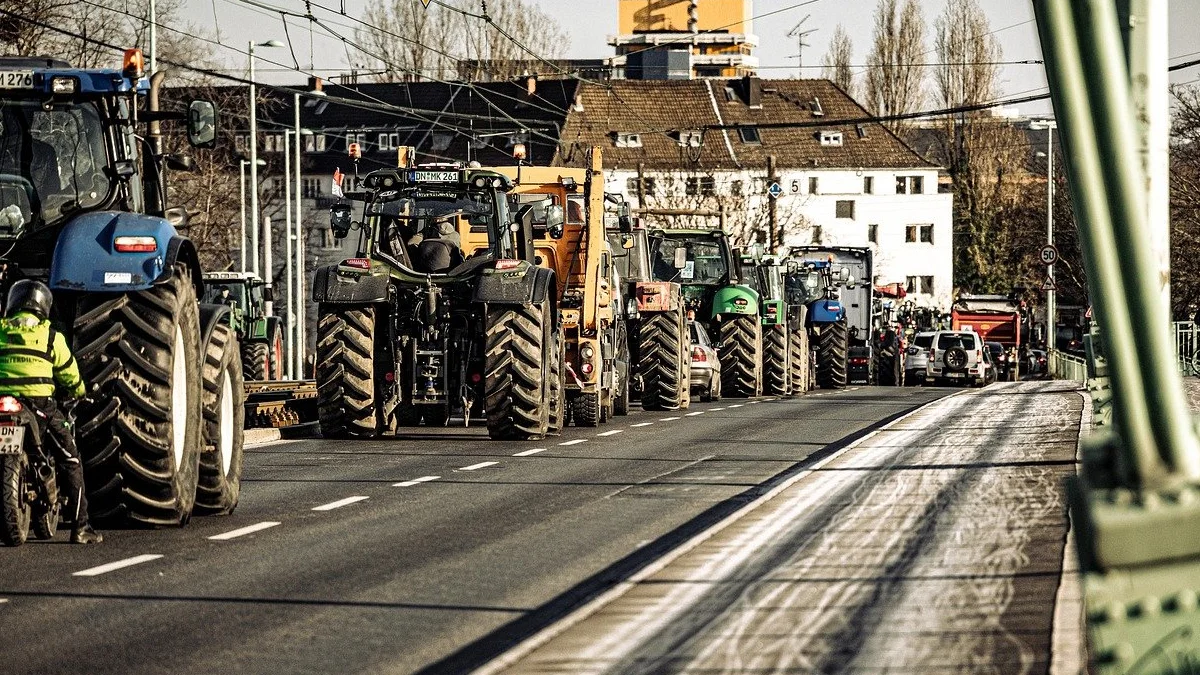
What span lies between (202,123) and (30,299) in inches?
64.5

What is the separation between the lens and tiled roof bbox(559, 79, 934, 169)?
9994 cm

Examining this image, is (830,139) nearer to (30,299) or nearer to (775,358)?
(775,358)

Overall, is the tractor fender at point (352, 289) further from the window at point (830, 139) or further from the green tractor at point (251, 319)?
the window at point (830, 139)

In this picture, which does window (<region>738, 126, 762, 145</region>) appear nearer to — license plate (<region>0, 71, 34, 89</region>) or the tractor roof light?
the tractor roof light

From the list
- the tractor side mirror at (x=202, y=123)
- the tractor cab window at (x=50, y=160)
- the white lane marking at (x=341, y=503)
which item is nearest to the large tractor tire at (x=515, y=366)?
the white lane marking at (x=341, y=503)

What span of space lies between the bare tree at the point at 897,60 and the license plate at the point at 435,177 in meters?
85.7

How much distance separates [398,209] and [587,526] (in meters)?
9.87

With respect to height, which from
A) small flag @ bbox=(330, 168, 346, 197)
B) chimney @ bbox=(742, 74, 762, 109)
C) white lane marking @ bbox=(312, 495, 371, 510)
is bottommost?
white lane marking @ bbox=(312, 495, 371, 510)

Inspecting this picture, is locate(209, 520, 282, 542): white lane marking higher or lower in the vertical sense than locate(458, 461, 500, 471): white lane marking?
higher

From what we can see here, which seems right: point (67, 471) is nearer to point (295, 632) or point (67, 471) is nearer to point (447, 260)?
point (295, 632)

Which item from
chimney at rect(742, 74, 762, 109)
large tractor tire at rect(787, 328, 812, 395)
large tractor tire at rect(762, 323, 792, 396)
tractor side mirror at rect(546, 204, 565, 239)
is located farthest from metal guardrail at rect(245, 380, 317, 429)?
chimney at rect(742, 74, 762, 109)

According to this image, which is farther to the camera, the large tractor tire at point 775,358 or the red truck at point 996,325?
the red truck at point 996,325

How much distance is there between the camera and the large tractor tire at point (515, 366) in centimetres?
1922

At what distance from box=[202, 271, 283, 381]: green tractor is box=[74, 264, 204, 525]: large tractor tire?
82.0 feet
